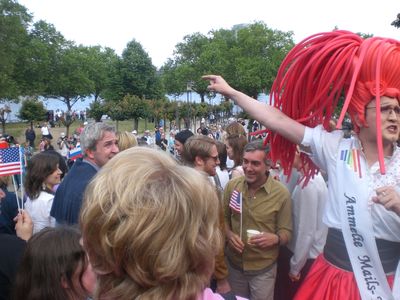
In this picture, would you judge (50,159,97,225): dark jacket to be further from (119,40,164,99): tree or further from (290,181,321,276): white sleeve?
(119,40,164,99): tree

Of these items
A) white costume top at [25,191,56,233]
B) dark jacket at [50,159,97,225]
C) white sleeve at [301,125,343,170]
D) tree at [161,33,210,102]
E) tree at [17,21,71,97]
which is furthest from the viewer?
tree at [161,33,210,102]

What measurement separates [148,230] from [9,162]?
328 centimetres

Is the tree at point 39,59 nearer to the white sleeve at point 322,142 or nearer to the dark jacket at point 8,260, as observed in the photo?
the dark jacket at point 8,260

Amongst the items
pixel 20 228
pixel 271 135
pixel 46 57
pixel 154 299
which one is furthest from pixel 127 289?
pixel 46 57

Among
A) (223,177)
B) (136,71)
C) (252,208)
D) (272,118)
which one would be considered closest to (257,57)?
(136,71)

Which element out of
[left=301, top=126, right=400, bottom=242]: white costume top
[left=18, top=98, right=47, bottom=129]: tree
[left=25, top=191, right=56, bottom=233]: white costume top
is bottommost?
[left=18, top=98, right=47, bottom=129]: tree

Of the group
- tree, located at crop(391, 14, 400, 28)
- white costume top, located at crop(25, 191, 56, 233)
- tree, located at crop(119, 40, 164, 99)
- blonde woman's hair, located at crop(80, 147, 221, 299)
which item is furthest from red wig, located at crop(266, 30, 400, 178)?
tree, located at crop(119, 40, 164, 99)

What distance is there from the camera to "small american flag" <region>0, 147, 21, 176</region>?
382cm

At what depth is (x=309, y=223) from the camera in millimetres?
3195

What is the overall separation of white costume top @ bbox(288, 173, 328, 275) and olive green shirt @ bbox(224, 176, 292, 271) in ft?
0.29

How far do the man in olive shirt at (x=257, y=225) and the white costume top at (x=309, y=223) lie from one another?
9cm

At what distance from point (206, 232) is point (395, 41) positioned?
1.38 m

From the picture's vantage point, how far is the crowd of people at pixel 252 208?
3.46 ft

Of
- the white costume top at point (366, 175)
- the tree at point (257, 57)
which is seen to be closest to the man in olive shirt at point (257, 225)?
the white costume top at point (366, 175)
